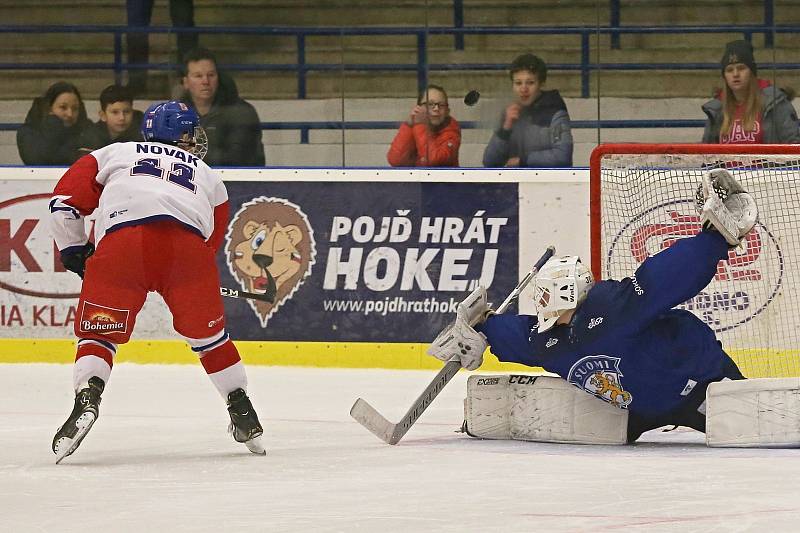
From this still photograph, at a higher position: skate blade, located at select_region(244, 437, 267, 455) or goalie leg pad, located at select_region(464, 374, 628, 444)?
goalie leg pad, located at select_region(464, 374, 628, 444)

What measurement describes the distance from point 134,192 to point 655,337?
1770mm

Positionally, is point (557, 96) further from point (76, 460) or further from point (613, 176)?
point (76, 460)

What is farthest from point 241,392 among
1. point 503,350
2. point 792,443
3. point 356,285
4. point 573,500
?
point 356,285

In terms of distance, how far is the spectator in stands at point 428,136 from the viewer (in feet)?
26.3

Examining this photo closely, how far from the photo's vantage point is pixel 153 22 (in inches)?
330

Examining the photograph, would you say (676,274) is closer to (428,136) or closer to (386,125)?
(428,136)

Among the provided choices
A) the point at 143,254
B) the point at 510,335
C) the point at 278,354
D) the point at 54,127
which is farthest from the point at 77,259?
the point at 54,127

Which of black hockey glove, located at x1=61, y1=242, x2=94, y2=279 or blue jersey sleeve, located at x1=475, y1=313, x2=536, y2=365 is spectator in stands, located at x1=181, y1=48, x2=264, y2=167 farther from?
blue jersey sleeve, located at x1=475, y1=313, x2=536, y2=365

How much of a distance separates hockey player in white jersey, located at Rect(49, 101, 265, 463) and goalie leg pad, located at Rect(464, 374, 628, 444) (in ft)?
2.66

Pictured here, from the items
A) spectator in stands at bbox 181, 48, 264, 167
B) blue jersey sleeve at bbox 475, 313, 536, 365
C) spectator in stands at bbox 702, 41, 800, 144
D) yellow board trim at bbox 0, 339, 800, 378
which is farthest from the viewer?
spectator in stands at bbox 181, 48, 264, 167

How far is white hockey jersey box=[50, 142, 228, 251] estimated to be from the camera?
5227 mm

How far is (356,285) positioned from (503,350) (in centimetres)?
257

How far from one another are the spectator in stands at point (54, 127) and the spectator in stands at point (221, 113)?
2.00 feet

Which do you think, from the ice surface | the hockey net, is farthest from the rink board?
the ice surface
